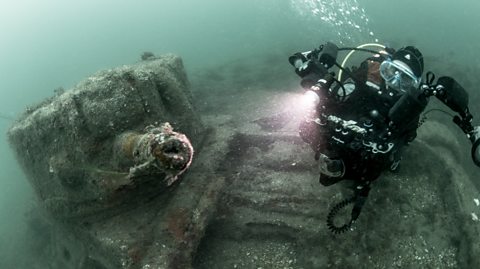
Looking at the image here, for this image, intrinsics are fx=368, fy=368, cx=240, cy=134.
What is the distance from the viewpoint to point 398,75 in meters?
5.12

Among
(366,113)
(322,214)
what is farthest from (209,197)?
(366,113)

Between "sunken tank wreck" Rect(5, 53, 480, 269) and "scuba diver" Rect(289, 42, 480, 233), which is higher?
"scuba diver" Rect(289, 42, 480, 233)

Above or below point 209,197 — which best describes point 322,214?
below

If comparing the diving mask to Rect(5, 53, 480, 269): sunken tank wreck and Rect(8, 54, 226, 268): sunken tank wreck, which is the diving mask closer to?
Rect(5, 53, 480, 269): sunken tank wreck

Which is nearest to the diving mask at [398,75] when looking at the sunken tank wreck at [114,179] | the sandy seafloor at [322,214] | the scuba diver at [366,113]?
the scuba diver at [366,113]

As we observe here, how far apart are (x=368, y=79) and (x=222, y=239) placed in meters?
3.46

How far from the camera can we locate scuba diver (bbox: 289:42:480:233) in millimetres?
4461

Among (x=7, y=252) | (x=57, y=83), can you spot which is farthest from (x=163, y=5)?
(x=7, y=252)

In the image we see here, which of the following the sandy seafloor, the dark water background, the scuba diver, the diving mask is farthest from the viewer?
the dark water background

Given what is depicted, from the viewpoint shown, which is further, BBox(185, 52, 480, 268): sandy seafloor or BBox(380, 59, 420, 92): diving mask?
BBox(185, 52, 480, 268): sandy seafloor

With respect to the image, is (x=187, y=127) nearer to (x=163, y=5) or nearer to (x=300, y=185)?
(x=300, y=185)

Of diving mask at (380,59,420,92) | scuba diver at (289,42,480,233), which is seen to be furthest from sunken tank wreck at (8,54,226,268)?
diving mask at (380,59,420,92)

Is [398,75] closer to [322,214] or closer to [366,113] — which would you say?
[366,113]

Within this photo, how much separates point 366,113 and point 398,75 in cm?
67
